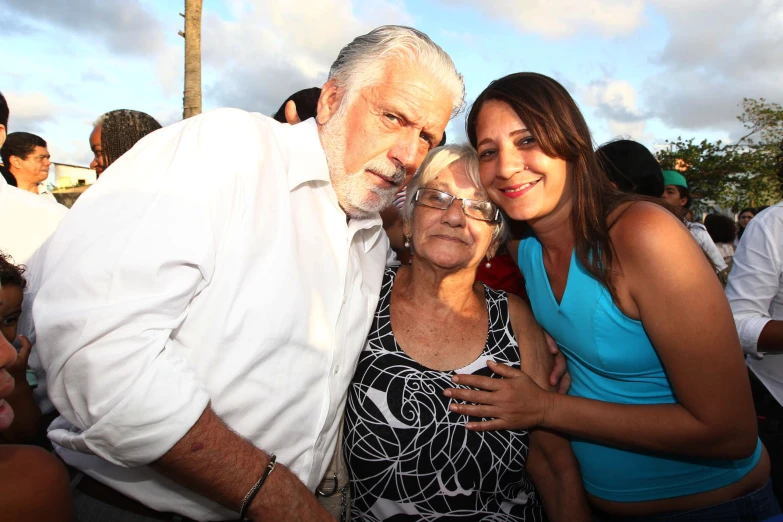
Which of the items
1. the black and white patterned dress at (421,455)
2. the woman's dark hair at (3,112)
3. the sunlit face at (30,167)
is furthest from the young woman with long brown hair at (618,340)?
the sunlit face at (30,167)

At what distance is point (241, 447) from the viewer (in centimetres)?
154

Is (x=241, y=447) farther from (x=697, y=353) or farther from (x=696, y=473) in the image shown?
(x=696, y=473)

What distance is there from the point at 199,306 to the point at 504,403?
1380 millimetres

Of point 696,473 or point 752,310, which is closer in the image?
point 696,473

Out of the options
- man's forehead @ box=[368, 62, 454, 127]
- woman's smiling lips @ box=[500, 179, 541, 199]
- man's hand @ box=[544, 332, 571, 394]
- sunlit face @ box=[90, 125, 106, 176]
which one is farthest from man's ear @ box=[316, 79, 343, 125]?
sunlit face @ box=[90, 125, 106, 176]

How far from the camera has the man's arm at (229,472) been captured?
56.9 inches

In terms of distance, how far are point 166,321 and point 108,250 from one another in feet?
0.86

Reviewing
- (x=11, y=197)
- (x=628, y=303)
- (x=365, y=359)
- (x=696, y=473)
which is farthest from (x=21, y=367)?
(x=696, y=473)

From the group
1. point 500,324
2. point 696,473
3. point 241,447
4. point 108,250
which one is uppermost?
point 108,250

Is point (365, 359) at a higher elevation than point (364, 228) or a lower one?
lower

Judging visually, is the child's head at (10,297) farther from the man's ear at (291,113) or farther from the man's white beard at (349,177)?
the man's ear at (291,113)

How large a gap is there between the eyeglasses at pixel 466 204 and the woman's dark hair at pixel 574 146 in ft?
1.80

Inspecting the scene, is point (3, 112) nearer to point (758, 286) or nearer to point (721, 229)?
point (758, 286)

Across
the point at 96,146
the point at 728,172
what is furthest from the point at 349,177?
the point at 728,172
